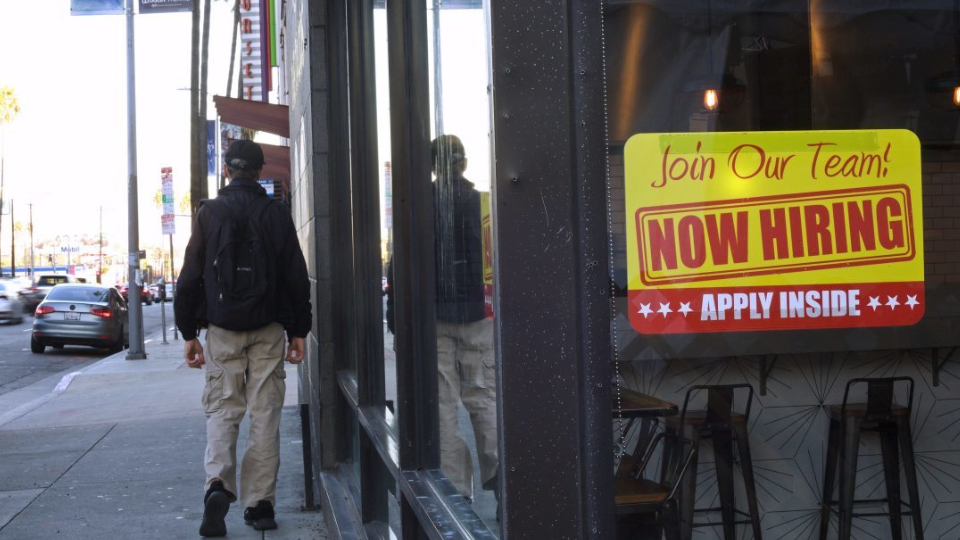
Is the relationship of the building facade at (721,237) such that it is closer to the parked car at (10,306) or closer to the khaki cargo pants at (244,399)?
the khaki cargo pants at (244,399)

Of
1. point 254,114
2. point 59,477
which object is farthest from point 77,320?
point 59,477

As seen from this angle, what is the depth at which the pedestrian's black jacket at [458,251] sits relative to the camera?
8.36 ft

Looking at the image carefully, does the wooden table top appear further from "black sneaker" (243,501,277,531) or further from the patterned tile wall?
"black sneaker" (243,501,277,531)

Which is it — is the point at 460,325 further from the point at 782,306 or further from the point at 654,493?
the point at 782,306

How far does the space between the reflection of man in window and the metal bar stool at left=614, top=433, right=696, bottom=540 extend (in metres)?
0.35

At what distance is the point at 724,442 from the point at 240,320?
11.9 feet

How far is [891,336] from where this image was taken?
1929 millimetres

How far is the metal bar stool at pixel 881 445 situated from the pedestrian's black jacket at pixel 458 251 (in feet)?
2.60

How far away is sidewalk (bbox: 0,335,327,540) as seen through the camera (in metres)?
5.95

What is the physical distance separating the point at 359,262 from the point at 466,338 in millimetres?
2474

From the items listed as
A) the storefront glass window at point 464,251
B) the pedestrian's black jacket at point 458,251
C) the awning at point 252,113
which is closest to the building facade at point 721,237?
the storefront glass window at point 464,251

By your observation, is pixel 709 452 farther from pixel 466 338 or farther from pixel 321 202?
pixel 321 202

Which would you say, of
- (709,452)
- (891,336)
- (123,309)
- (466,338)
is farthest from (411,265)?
(123,309)

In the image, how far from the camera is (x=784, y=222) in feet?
6.12
